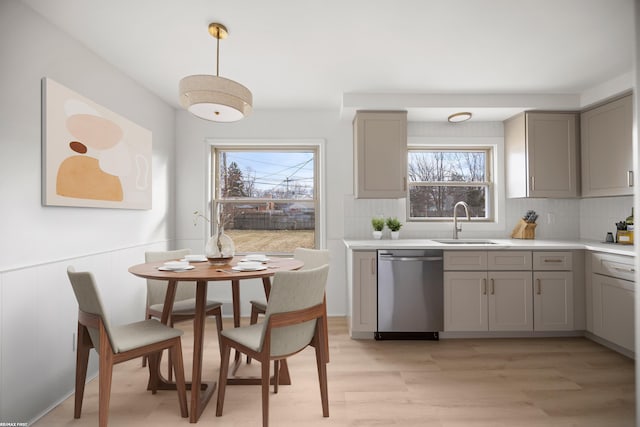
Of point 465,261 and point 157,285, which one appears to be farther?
point 465,261

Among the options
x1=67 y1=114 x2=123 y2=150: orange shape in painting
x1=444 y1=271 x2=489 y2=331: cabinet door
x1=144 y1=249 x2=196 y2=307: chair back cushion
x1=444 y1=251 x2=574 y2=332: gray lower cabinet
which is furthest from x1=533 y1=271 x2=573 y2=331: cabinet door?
x1=67 y1=114 x2=123 y2=150: orange shape in painting

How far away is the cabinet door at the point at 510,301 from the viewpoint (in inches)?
122

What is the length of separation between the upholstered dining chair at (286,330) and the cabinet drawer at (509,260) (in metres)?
2.01

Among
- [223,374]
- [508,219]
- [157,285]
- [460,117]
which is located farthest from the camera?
[508,219]

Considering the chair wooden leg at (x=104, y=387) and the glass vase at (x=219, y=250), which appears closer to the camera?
the chair wooden leg at (x=104, y=387)

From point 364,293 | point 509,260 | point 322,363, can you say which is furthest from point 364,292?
point 509,260

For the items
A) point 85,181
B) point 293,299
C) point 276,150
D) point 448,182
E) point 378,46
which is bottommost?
point 293,299

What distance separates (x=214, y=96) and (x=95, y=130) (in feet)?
3.82

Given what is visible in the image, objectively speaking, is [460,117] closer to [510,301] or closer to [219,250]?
[510,301]

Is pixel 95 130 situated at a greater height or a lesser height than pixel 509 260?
greater

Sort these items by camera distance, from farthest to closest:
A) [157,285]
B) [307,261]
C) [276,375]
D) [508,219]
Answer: [508,219] → [307,261] → [157,285] → [276,375]

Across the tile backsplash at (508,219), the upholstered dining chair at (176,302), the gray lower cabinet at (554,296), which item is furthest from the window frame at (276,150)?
the gray lower cabinet at (554,296)

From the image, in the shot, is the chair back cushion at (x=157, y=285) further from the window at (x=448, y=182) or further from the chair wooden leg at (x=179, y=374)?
the window at (x=448, y=182)

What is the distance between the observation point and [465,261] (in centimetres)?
312
